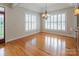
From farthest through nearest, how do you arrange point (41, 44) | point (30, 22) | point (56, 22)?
1. point (41, 44)
2. point (30, 22)
3. point (56, 22)

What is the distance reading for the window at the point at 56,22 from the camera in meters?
2.57

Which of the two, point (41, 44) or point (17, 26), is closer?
point (17, 26)

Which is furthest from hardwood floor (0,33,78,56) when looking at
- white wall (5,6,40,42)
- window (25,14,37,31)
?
window (25,14,37,31)

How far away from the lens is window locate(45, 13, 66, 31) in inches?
101

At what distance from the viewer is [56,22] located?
2.68 metres

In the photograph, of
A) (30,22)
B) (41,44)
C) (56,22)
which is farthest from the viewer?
(41,44)

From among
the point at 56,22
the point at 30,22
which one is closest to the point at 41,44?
the point at 30,22

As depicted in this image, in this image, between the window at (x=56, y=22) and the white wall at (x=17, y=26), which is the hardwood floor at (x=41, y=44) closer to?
the white wall at (x=17, y=26)

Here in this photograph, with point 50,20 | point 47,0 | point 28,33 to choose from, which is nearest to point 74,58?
point 47,0

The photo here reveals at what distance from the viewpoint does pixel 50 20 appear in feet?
8.45

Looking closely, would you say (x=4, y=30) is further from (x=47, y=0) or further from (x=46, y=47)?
(x=47, y=0)

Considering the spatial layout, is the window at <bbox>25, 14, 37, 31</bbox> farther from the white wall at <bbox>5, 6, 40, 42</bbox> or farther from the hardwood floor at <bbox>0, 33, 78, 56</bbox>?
the hardwood floor at <bbox>0, 33, 78, 56</bbox>

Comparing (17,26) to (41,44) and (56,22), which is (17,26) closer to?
(41,44)

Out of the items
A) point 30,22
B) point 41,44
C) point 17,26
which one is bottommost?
point 41,44
